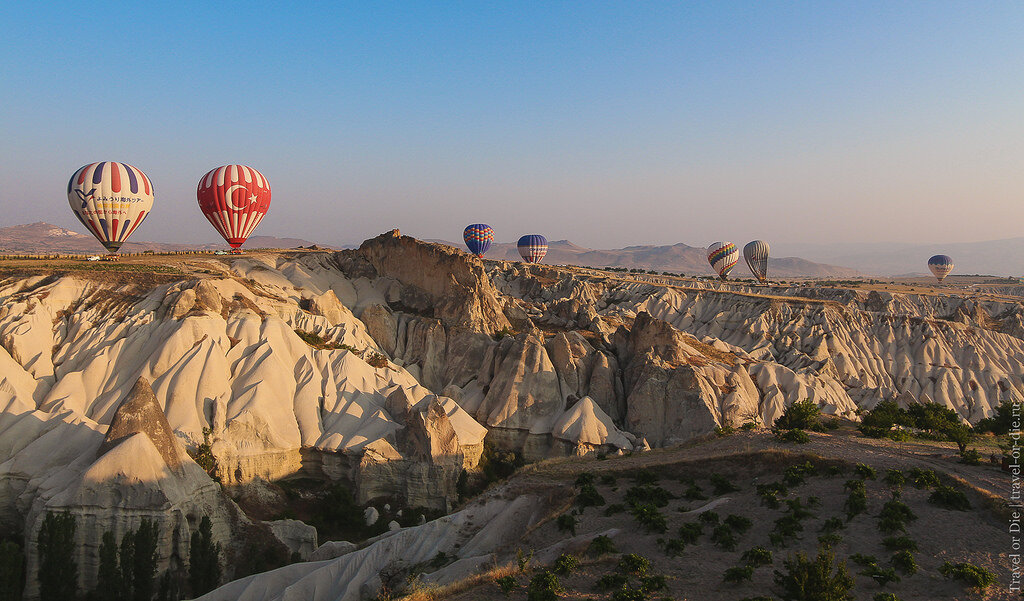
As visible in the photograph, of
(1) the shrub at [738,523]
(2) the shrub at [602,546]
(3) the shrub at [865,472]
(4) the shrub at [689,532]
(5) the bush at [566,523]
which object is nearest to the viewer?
(2) the shrub at [602,546]

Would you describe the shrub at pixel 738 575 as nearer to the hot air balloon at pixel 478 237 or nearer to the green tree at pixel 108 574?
the green tree at pixel 108 574

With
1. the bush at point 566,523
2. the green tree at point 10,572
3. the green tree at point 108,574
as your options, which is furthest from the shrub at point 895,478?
the green tree at point 10,572

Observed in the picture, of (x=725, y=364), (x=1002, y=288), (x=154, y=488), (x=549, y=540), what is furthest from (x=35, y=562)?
(x=1002, y=288)

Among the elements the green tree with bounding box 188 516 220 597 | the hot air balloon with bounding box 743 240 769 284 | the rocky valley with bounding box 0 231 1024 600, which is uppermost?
the hot air balloon with bounding box 743 240 769 284

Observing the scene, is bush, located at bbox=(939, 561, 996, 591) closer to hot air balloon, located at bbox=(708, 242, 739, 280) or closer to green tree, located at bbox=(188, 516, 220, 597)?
green tree, located at bbox=(188, 516, 220, 597)

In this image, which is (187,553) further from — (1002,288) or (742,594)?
(1002,288)

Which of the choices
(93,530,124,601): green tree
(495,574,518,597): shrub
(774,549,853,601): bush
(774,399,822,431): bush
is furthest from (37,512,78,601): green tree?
(774,399,822,431): bush
